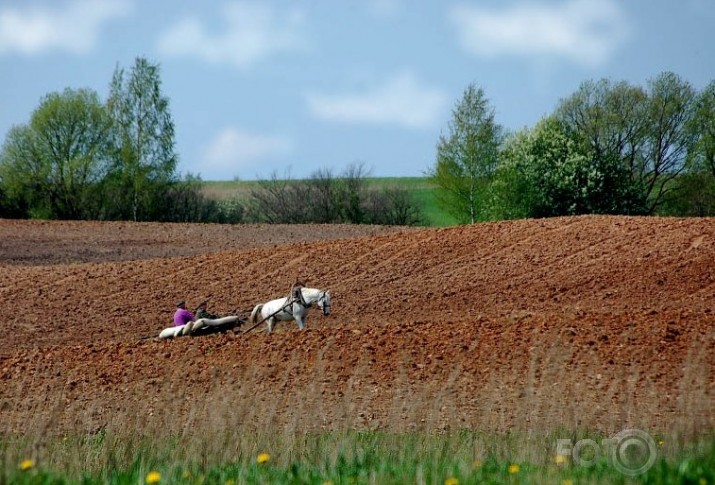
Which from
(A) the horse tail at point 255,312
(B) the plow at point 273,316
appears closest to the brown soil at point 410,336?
(B) the plow at point 273,316


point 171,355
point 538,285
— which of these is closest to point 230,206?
point 538,285

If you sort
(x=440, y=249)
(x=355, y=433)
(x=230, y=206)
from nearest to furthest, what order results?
(x=355, y=433)
(x=440, y=249)
(x=230, y=206)

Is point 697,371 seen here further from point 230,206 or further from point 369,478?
point 230,206

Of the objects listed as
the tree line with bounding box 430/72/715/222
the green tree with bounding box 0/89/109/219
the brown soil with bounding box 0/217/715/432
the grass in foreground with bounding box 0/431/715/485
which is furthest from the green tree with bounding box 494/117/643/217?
the grass in foreground with bounding box 0/431/715/485

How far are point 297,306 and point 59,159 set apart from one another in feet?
A: 93.2

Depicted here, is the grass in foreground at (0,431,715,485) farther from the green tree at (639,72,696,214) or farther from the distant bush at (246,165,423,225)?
the green tree at (639,72,696,214)

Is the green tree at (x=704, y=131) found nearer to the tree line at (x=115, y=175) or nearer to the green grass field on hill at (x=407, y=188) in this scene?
the green grass field on hill at (x=407, y=188)

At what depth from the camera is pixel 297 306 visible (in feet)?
48.0

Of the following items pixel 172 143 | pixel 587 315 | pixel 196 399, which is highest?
pixel 172 143

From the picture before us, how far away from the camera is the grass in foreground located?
19.2 feet

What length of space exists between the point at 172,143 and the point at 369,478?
34.8 meters

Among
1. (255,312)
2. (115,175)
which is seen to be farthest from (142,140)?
(255,312)

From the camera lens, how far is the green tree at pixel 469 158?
4462 centimetres

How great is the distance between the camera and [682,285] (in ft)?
57.4
